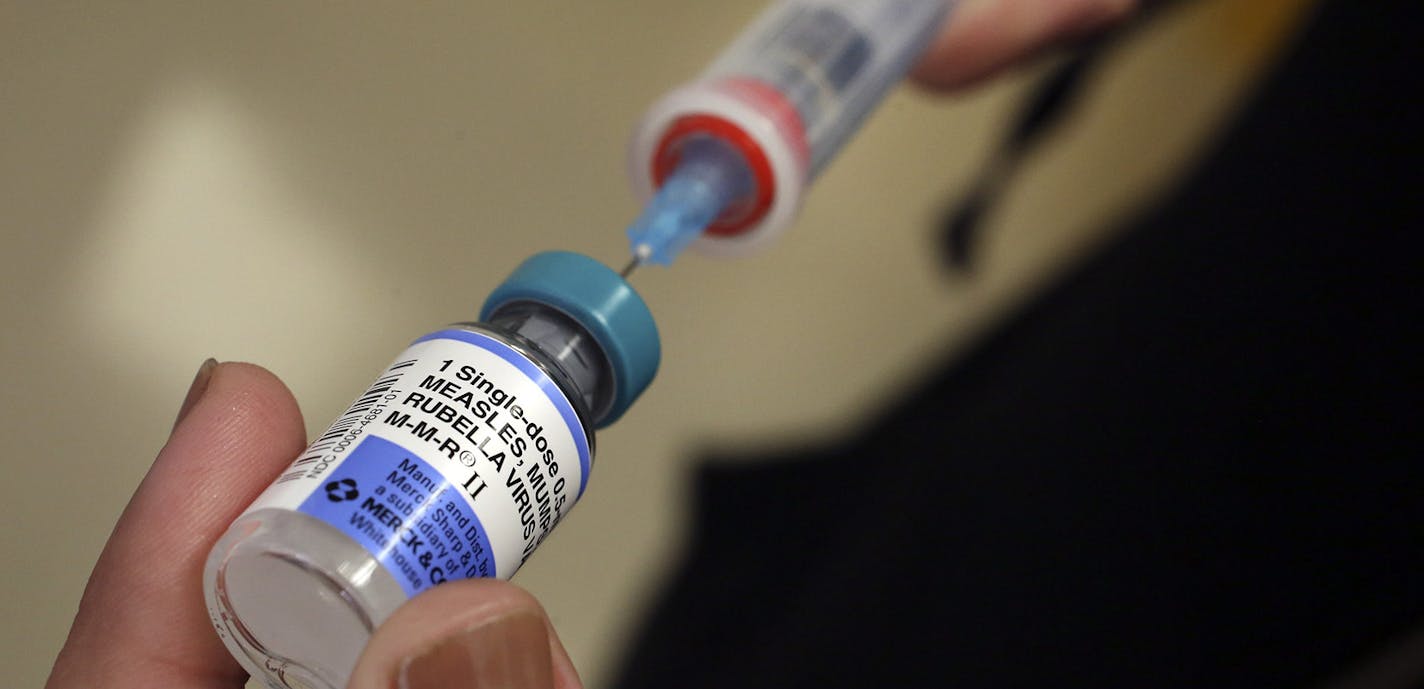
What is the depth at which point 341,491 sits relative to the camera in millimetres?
395

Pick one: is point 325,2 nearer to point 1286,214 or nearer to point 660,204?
point 660,204

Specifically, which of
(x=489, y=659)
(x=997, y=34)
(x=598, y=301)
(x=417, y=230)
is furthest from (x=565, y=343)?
(x=997, y=34)

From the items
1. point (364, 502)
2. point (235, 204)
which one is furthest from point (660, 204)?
point (235, 204)

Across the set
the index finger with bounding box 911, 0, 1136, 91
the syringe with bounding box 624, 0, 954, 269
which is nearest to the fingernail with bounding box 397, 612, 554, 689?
the syringe with bounding box 624, 0, 954, 269

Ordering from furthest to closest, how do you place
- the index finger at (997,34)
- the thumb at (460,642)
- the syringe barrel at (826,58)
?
the index finger at (997,34)
the syringe barrel at (826,58)
the thumb at (460,642)

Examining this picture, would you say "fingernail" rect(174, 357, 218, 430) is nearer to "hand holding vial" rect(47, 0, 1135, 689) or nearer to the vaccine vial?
"hand holding vial" rect(47, 0, 1135, 689)

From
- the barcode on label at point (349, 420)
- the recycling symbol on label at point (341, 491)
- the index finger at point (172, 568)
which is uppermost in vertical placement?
the barcode on label at point (349, 420)

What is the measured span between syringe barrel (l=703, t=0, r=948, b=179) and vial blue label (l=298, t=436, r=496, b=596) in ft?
0.90

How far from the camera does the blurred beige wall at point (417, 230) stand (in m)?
0.66

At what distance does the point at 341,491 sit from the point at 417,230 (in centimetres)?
40

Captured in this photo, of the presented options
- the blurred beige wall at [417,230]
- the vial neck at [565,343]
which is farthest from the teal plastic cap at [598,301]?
the blurred beige wall at [417,230]

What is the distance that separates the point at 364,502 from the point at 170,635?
14 centimetres

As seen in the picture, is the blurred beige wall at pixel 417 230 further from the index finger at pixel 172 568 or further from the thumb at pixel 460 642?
the thumb at pixel 460 642

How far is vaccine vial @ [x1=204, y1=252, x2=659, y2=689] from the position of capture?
394 millimetres
